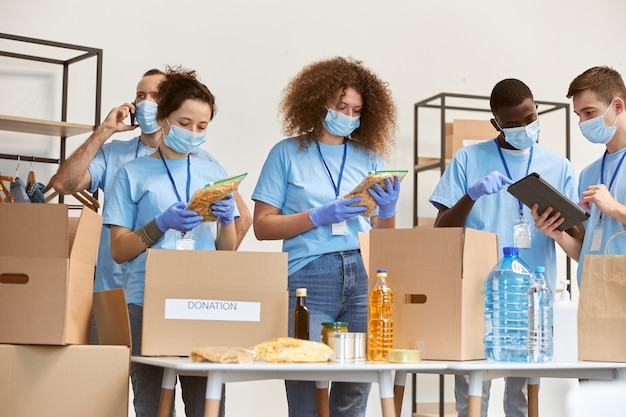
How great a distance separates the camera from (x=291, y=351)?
190cm

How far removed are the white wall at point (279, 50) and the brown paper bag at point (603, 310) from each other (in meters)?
2.50

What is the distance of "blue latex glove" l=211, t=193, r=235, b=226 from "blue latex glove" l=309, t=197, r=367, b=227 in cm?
24

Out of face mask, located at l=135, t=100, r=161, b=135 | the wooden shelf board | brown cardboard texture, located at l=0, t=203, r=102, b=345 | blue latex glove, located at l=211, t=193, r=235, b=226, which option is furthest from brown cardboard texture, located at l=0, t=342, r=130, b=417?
the wooden shelf board

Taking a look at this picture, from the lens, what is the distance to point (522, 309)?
2.12 m

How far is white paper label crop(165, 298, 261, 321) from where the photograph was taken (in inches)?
81.2

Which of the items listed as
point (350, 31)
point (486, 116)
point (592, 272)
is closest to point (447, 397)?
point (486, 116)

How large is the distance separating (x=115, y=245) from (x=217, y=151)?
2013 mm

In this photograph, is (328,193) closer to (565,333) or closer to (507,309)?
(507,309)

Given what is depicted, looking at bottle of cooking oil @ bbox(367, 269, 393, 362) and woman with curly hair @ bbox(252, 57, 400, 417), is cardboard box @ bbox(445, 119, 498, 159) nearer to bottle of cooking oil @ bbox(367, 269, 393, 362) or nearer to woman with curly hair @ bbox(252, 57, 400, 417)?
woman with curly hair @ bbox(252, 57, 400, 417)

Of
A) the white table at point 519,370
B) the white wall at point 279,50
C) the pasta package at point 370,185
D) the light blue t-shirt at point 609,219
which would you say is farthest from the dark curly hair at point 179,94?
the white wall at point 279,50

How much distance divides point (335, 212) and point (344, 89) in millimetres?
449

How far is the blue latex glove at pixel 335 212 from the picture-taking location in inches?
96.4

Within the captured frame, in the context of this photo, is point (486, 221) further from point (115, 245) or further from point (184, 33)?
point (184, 33)

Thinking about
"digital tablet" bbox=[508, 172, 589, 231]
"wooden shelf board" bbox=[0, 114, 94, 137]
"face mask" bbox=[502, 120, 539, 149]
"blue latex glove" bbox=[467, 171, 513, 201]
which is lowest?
"digital tablet" bbox=[508, 172, 589, 231]
